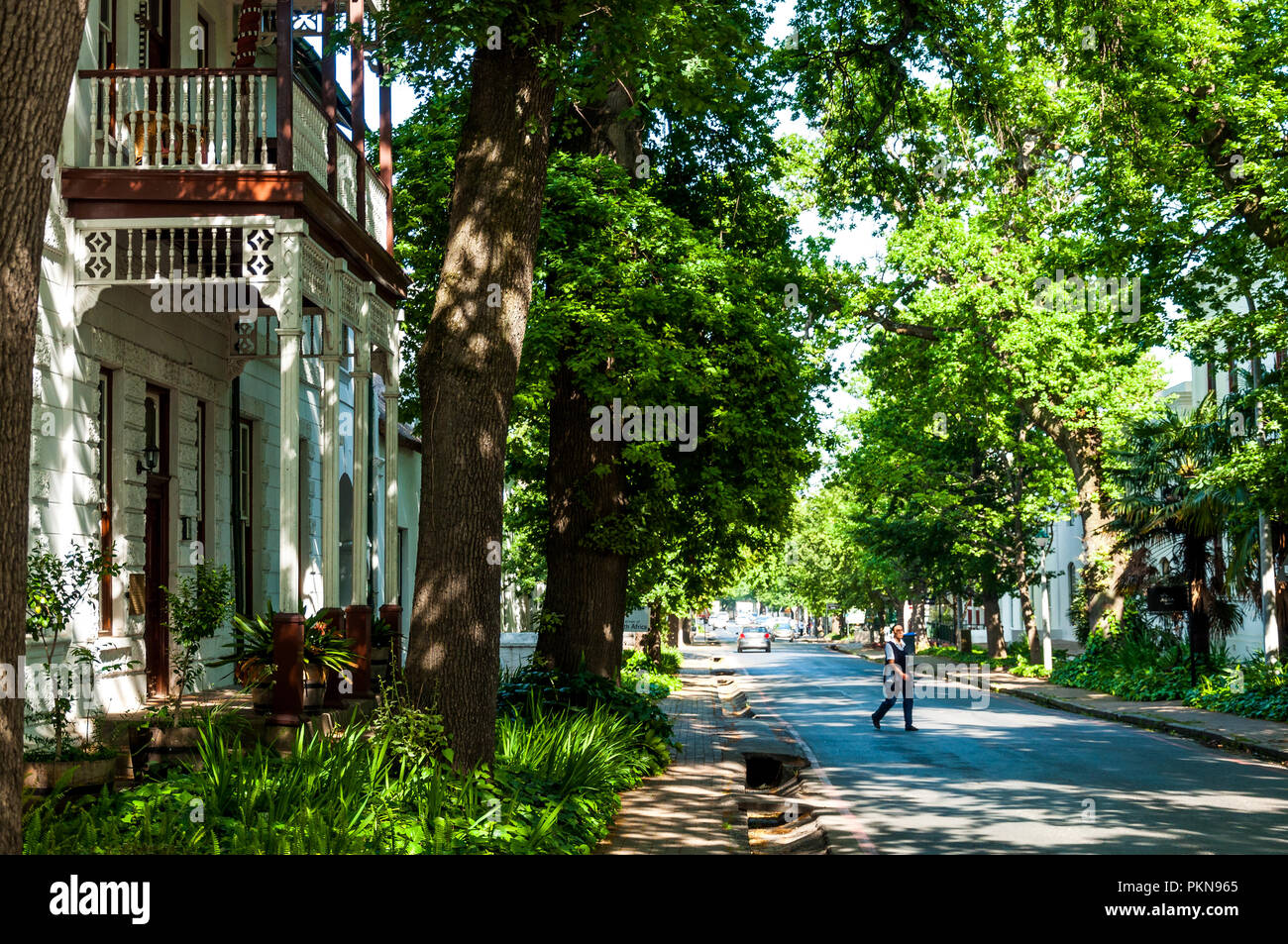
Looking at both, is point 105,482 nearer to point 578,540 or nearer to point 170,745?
point 170,745

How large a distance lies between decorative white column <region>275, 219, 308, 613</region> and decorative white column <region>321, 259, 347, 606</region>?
4.10 ft

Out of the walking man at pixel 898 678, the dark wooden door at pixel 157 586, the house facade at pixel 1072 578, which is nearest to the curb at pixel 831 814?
the walking man at pixel 898 678

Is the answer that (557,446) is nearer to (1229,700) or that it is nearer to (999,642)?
(1229,700)

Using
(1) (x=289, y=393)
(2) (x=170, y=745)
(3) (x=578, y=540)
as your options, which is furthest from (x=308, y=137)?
(3) (x=578, y=540)

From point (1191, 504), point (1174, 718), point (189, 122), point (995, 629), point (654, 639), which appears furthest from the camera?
point (995, 629)

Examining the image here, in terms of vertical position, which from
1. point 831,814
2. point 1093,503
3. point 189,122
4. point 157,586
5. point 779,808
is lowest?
point 779,808

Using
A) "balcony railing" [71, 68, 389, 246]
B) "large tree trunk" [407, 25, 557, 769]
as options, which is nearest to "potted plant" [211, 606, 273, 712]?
"large tree trunk" [407, 25, 557, 769]

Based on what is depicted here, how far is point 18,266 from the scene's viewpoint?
4.64m

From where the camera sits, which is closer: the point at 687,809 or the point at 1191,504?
the point at 687,809

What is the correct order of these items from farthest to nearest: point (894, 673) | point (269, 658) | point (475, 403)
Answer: point (894, 673)
point (269, 658)
point (475, 403)

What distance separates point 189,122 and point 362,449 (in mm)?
3901

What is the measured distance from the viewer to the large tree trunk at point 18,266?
4578 millimetres

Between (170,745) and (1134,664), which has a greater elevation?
(170,745)
